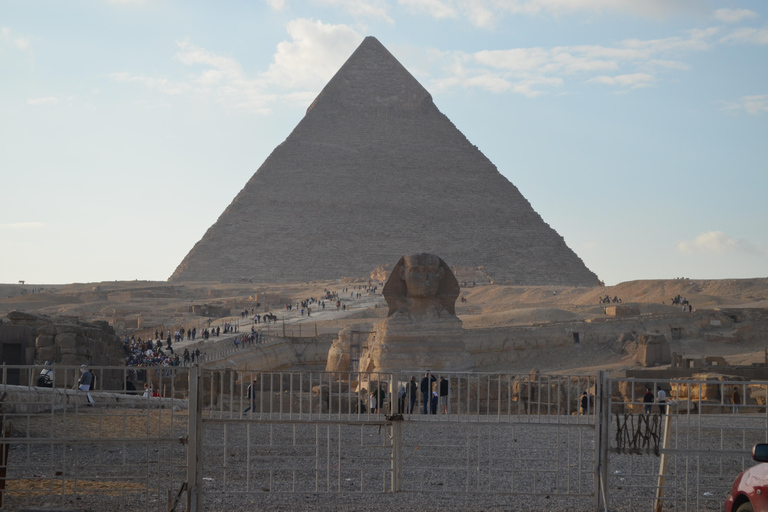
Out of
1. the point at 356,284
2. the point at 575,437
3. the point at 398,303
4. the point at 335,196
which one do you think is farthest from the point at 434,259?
the point at 335,196

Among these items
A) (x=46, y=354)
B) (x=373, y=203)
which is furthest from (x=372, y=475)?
(x=373, y=203)

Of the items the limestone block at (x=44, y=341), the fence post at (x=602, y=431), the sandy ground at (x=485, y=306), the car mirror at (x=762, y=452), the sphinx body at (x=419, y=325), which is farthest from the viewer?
the sandy ground at (x=485, y=306)

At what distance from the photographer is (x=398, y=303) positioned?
11.4 metres

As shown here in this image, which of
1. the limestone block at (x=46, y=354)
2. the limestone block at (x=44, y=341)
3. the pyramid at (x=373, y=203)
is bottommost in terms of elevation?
the limestone block at (x=46, y=354)

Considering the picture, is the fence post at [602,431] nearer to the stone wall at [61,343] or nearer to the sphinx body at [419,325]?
the sphinx body at [419,325]

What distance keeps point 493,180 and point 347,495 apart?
5373 inches

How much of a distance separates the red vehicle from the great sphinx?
6.52 meters

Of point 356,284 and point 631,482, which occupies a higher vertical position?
point 356,284

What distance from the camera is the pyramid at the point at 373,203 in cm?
11881

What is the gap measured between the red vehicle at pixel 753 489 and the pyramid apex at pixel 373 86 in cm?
14449

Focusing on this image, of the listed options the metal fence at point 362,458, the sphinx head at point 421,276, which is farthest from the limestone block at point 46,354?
the sphinx head at point 421,276

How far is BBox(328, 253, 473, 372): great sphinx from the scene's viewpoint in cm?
1084

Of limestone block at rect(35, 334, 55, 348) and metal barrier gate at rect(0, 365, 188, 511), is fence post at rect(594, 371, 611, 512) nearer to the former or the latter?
metal barrier gate at rect(0, 365, 188, 511)

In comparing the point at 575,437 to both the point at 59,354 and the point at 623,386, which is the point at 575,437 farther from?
the point at 59,354
